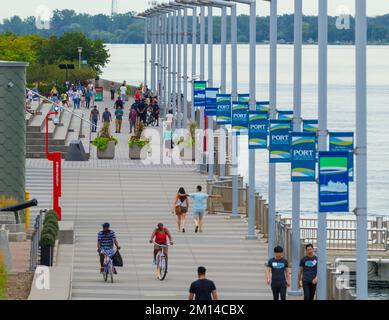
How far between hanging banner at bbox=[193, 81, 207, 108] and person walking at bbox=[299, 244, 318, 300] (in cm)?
2617

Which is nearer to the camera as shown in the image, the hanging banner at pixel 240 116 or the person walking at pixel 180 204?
the person walking at pixel 180 204

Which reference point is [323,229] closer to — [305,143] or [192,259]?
[305,143]

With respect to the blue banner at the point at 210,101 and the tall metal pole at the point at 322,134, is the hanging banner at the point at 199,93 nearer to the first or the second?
the blue banner at the point at 210,101

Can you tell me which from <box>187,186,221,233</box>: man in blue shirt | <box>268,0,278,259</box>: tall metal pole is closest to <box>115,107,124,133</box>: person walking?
<box>187,186,221,233</box>: man in blue shirt

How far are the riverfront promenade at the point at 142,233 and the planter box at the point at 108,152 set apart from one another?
1.04ft

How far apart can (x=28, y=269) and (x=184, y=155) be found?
30.6 meters

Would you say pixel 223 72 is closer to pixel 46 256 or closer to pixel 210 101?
pixel 210 101

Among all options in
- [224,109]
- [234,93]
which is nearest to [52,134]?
[234,93]

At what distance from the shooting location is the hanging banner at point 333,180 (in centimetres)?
2472

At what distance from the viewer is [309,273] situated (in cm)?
2762

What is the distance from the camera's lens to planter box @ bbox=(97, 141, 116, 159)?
6047cm

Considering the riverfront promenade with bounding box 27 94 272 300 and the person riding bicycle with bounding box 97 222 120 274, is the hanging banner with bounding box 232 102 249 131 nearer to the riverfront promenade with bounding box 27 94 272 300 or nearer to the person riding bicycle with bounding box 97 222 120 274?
the riverfront promenade with bounding box 27 94 272 300

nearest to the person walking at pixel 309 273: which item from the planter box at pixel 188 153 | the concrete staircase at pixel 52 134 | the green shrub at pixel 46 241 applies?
the green shrub at pixel 46 241
